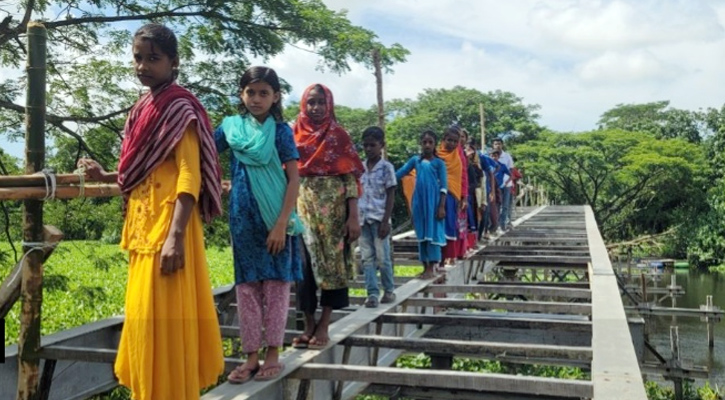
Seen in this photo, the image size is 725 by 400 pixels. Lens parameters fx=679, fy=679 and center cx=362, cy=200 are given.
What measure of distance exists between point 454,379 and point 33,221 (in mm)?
2231

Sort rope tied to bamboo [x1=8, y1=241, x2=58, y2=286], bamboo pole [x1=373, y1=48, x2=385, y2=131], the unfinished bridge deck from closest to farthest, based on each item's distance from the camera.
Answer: the unfinished bridge deck
rope tied to bamboo [x1=8, y1=241, x2=58, y2=286]
bamboo pole [x1=373, y1=48, x2=385, y2=131]

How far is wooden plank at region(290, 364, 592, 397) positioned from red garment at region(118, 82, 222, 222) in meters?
1.07

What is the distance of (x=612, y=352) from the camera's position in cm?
329

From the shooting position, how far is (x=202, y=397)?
2793mm

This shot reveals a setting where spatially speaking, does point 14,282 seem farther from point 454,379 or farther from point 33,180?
point 454,379

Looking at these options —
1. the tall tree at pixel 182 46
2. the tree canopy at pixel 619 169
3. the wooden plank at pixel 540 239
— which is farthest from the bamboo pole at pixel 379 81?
the tree canopy at pixel 619 169

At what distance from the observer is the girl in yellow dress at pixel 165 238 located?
241cm

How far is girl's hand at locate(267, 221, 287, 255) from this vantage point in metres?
2.98

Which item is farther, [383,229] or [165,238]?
[383,229]

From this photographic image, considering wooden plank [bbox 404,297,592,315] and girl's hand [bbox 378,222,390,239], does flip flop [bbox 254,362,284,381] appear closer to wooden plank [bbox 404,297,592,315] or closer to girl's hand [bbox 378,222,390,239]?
girl's hand [bbox 378,222,390,239]

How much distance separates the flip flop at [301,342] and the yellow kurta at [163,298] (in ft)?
3.63

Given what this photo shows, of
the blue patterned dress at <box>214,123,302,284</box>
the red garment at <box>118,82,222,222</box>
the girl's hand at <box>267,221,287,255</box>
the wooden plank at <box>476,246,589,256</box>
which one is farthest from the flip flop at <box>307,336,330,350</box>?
the wooden plank at <box>476,246,589,256</box>

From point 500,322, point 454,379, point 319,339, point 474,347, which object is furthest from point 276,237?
point 500,322

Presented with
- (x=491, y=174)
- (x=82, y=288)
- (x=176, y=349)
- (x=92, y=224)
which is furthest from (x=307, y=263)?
(x=491, y=174)
